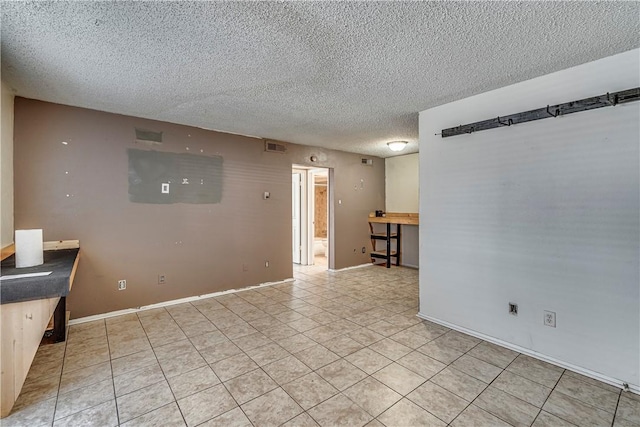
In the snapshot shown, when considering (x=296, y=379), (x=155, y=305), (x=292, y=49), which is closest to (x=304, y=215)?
(x=155, y=305)

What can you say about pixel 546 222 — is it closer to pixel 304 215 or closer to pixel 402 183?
pixel 402 183

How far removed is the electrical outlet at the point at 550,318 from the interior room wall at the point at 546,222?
34 millimetres

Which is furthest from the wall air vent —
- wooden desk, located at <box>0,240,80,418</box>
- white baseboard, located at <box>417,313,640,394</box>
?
white baseboard, located at <box>417,313,640,394</box>

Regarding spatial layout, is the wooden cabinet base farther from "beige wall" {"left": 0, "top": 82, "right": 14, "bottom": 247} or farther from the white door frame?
the white door frame

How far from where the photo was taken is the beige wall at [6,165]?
2.63m

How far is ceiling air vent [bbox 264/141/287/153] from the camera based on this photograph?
4922 millimetres

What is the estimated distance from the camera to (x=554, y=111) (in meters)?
2.46

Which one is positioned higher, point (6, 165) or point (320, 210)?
point (6, 165)

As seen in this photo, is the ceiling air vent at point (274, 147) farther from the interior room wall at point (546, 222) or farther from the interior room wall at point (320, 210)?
the interior room wall at point (320, 210)

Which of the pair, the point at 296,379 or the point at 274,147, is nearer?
the point at 296,379

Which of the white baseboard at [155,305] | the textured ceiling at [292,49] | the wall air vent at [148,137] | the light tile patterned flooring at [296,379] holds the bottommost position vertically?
the light tile patterned flooring at [296,379]

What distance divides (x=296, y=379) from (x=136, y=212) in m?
2.95

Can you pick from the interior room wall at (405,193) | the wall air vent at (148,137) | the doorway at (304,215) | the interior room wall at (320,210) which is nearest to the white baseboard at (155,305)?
the doorway at (304,215)

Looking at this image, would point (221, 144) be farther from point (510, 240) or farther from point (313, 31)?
point (510, 240)
